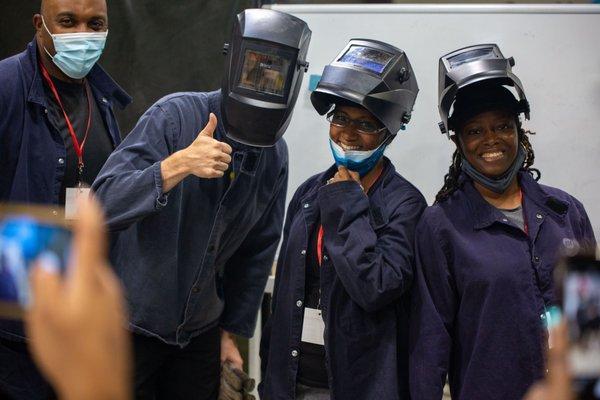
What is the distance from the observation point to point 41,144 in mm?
2188

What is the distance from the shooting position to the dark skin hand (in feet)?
7.36

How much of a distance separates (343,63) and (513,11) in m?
1.16

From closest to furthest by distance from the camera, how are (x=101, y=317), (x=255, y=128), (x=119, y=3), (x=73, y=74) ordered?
1. (x=101, y=317)
2. (x=255, y=128)
3. (x=73, y=74)
4. (x=119, y=3)

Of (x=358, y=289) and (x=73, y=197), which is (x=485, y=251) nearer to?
(x=358, y=289)

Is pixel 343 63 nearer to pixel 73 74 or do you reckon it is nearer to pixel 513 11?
pixel 73 74

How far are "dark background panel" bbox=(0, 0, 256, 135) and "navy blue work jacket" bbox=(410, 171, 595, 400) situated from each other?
180 cm

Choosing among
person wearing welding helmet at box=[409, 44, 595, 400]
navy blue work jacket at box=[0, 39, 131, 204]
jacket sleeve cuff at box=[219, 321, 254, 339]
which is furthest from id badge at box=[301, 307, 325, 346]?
navy blue work jacket at box=[0, 39, 131, 204]

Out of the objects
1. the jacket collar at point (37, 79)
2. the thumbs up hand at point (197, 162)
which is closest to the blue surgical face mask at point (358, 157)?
the thumbs up hand at point (197, 162)

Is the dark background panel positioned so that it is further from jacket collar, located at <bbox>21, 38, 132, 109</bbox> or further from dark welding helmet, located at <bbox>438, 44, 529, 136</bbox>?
dark welding helmet, located at <bbox>438, 44, 529, 136</bbox>

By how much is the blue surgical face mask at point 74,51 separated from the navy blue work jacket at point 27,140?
0.26 ft

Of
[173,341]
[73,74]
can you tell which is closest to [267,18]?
[73,74]

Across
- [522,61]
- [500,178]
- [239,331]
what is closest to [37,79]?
[239,331]

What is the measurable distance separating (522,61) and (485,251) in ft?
4.37

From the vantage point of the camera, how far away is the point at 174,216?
6.70 feet
